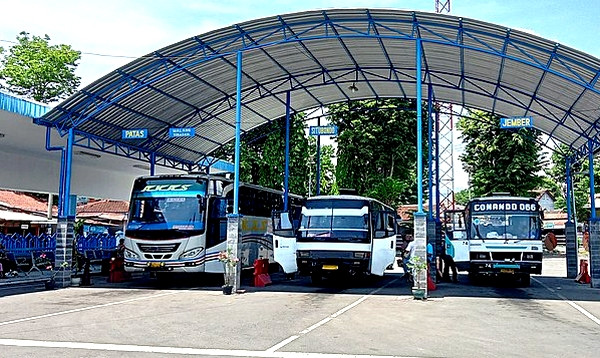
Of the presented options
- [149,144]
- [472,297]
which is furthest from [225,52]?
[472,297]

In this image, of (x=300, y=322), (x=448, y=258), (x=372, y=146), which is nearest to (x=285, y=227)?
(x=448, y=258)

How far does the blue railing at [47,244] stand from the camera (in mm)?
20562

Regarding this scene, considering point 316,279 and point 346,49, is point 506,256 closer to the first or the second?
point 316,279

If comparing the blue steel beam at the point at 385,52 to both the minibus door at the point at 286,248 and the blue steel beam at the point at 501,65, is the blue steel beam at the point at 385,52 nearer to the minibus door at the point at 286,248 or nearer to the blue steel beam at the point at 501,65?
the blue steel beam at the point at 501,65

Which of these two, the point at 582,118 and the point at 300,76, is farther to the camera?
the point at 300,76

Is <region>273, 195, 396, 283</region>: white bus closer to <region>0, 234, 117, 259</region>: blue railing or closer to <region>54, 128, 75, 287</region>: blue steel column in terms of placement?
<region>54, 128, 75, 287</region>: blue steel column

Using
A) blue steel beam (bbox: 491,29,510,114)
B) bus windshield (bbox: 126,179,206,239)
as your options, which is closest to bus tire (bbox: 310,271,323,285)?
bus windshield (bbox: 126,179,206,239)

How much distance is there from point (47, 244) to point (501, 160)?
27059mm

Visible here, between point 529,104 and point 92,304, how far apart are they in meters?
17.1

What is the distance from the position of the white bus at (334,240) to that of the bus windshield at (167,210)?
8.41 ft

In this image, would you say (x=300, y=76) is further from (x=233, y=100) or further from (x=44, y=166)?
(x=44, y=166)

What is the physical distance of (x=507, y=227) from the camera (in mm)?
17906

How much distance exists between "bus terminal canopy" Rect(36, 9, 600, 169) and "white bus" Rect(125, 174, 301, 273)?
3.58 meters

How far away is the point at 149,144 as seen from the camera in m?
25.7
